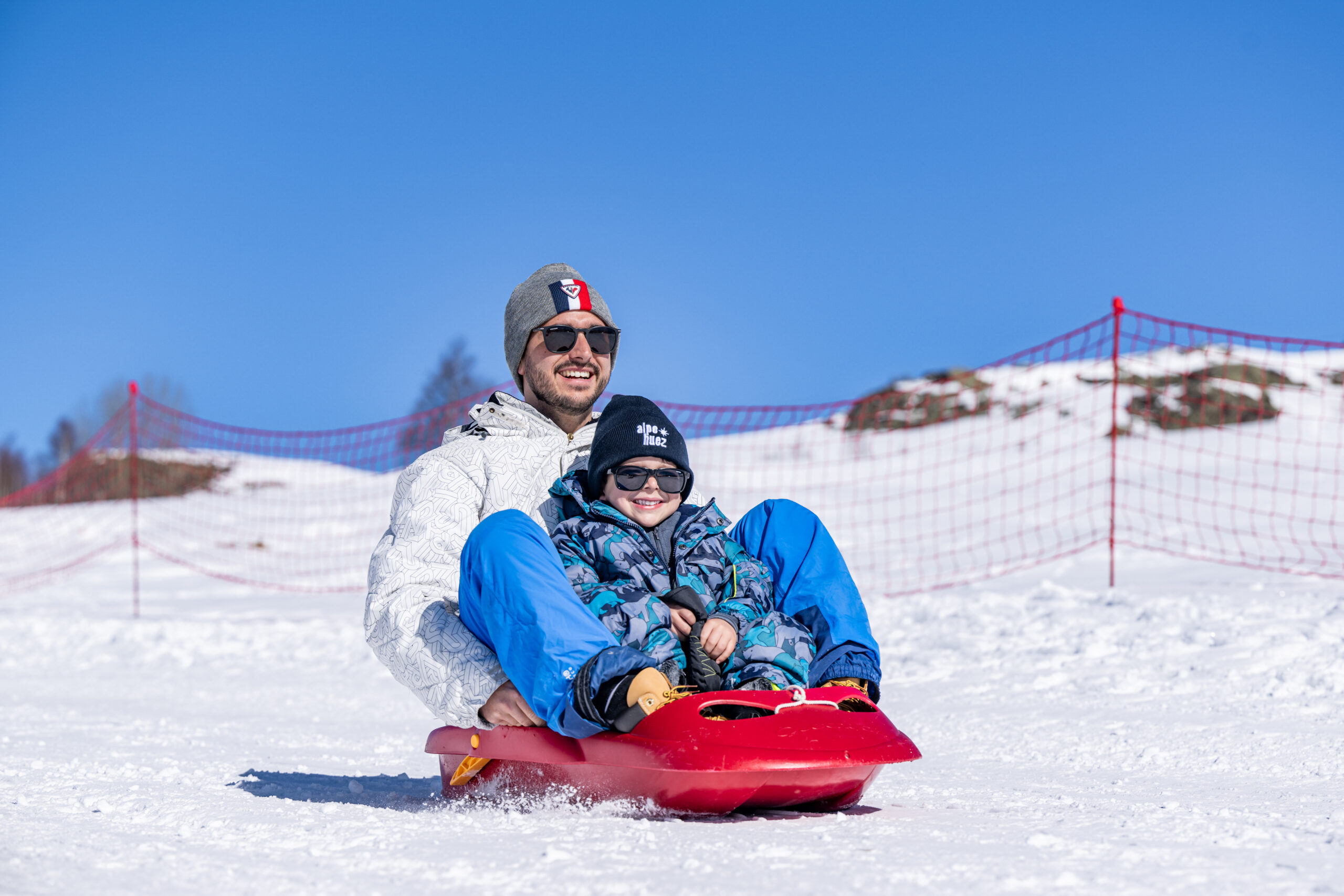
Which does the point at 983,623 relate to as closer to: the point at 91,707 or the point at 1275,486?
the point at 91,707

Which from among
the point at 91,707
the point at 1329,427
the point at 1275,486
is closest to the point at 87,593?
the point at 91,707

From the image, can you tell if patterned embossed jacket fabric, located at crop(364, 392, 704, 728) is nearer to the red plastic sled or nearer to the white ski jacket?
the white ski jacket

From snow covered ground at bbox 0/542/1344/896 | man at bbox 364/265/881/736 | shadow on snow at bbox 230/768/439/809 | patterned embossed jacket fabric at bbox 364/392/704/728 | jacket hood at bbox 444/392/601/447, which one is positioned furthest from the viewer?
jacket hood at bbox 444/392/601/447

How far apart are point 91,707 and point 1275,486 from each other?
11978 mm

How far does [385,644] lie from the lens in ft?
8.85

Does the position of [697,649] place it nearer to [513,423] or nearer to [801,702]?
[801,702]

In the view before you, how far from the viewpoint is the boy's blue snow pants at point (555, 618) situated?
7.60ft

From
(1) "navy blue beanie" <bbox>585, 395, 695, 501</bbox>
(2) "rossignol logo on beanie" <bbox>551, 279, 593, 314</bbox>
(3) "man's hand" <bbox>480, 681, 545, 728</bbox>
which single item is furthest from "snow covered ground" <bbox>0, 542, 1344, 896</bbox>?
(2) "rossignol logo on beanie" <bbox>551, 279, 593, 314</bbox>

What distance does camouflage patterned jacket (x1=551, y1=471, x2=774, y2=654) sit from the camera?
8.33 ft

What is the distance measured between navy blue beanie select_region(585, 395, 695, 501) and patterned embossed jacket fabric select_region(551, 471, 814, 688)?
78 millimetres

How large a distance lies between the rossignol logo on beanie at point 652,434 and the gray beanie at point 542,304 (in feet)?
1.99

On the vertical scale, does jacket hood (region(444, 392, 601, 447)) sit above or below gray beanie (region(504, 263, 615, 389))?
below

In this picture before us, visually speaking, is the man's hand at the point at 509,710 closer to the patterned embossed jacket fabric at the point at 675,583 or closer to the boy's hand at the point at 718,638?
the patterned embossed jacket fabric at the point at 675,583

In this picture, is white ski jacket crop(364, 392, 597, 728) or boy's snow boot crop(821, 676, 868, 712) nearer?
boy's snow boot crop(821, 676, 868, 712)
